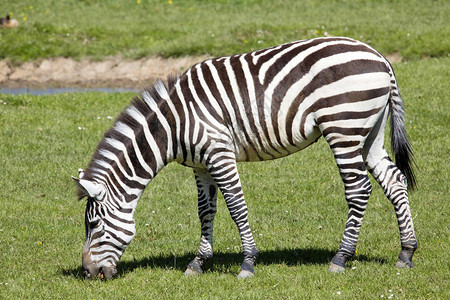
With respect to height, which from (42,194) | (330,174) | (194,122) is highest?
(194,122)

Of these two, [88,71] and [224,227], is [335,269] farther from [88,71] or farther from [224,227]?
[88,71]

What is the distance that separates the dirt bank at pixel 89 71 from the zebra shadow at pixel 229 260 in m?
12.5

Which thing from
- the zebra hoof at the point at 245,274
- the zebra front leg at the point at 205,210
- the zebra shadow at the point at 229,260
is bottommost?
the zebra shadow at the point at 229,260

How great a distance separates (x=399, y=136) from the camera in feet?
24.1

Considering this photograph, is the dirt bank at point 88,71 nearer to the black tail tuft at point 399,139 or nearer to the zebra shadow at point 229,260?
the zebra shadow at point 229,260

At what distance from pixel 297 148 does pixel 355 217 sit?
1034 mm

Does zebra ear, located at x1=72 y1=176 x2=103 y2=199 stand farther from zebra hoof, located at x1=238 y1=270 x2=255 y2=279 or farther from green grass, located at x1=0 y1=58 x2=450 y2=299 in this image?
zebra hoof, located at x1=238 y1=270 x2=255 y2=279

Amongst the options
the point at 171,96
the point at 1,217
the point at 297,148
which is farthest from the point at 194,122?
the point at 1,217

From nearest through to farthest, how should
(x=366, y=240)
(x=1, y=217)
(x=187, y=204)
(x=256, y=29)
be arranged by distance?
1. (x=366, y=240)
2. (x=1, y=217)
3. (x=187, y=204)
4. (x=256, y=29)

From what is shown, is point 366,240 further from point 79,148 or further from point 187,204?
point 79,148

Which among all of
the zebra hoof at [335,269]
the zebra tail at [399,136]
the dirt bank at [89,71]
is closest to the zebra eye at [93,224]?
the zebra hoof at [335,269]

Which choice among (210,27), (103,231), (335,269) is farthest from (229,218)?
(210,27)

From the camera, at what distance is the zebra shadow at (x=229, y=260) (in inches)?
291

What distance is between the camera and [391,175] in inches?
281
